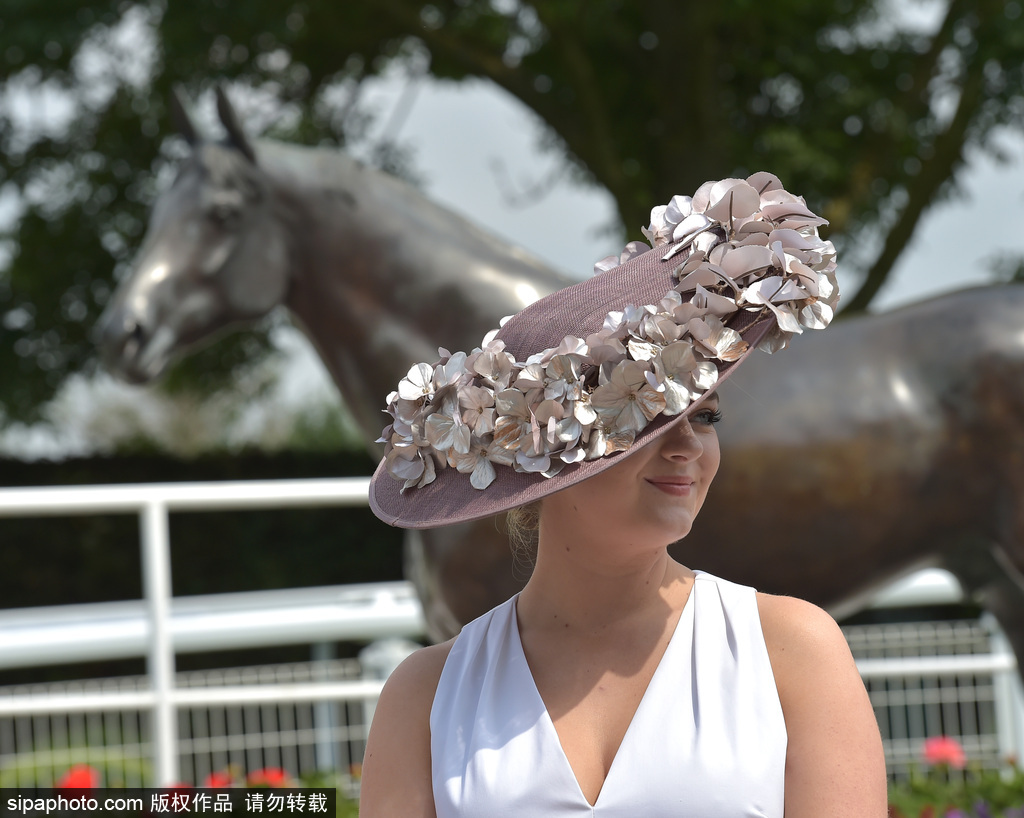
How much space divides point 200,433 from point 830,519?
83.5 feet

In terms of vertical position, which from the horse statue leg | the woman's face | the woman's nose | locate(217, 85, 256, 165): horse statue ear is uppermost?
locate(217, 85, 256, 165): horse statue ear

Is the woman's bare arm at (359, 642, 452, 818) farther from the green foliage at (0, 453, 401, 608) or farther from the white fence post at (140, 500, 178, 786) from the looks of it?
the green foliage at (0, 453, 401, 608)

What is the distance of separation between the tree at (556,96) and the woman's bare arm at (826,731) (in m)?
6.76

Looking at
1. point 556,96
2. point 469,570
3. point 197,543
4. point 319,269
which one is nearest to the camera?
point 469,570

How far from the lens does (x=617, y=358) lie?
1.37 metres

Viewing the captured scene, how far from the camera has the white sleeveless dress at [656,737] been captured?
1305 mm

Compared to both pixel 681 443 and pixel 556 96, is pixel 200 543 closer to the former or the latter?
pixel 556 96

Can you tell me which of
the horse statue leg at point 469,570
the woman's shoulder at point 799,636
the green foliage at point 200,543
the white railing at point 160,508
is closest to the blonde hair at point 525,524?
the woman's shoulder at point 799,636

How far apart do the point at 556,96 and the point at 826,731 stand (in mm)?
8359

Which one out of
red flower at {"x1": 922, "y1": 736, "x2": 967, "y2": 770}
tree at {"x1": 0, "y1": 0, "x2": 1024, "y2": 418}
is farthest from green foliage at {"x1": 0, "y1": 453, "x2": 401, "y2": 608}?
red flower at {"x1": 922, "y1": 736, "x2": 967, "y2": 770}

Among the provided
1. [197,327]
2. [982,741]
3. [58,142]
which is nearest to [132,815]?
[197,327]

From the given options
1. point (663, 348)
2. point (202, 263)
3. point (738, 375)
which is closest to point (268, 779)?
point (202, 263)

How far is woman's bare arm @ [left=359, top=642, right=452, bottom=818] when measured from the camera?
1.42 metres

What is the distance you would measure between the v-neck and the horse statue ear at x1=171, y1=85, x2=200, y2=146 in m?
2.09
